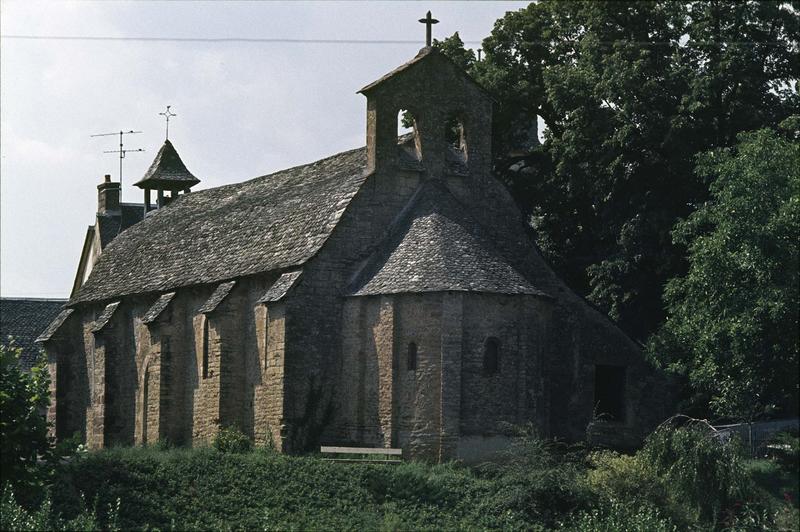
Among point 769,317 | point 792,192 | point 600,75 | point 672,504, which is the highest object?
point 600,75

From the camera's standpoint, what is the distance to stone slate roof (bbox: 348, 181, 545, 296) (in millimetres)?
44781

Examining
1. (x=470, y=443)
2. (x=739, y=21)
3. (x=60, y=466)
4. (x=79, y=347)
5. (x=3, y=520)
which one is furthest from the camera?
(x=79, y=347)

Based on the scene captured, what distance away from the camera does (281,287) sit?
4650cm

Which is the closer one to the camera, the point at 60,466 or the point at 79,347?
the point at 60,466

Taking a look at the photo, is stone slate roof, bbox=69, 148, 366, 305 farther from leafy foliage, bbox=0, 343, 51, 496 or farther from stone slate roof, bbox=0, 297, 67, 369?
stone slate roof, bbox=0, 297, 67, 369

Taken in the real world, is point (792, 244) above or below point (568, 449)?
above

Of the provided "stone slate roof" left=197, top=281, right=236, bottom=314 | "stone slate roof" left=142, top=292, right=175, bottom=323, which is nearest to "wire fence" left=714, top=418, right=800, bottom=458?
"stone slate roof" left=197, top=281, right=236, bottom=314

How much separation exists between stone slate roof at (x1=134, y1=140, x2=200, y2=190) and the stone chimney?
13.1ft

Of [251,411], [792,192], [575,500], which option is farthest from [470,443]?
[792,192]

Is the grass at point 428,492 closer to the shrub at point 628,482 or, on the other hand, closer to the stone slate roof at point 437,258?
the shrub at point 628,482

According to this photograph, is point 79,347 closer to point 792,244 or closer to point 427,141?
point 427,141

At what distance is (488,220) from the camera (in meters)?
50.0

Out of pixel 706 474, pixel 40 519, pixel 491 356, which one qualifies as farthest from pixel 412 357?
pixel 40 519

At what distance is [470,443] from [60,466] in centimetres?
1124
